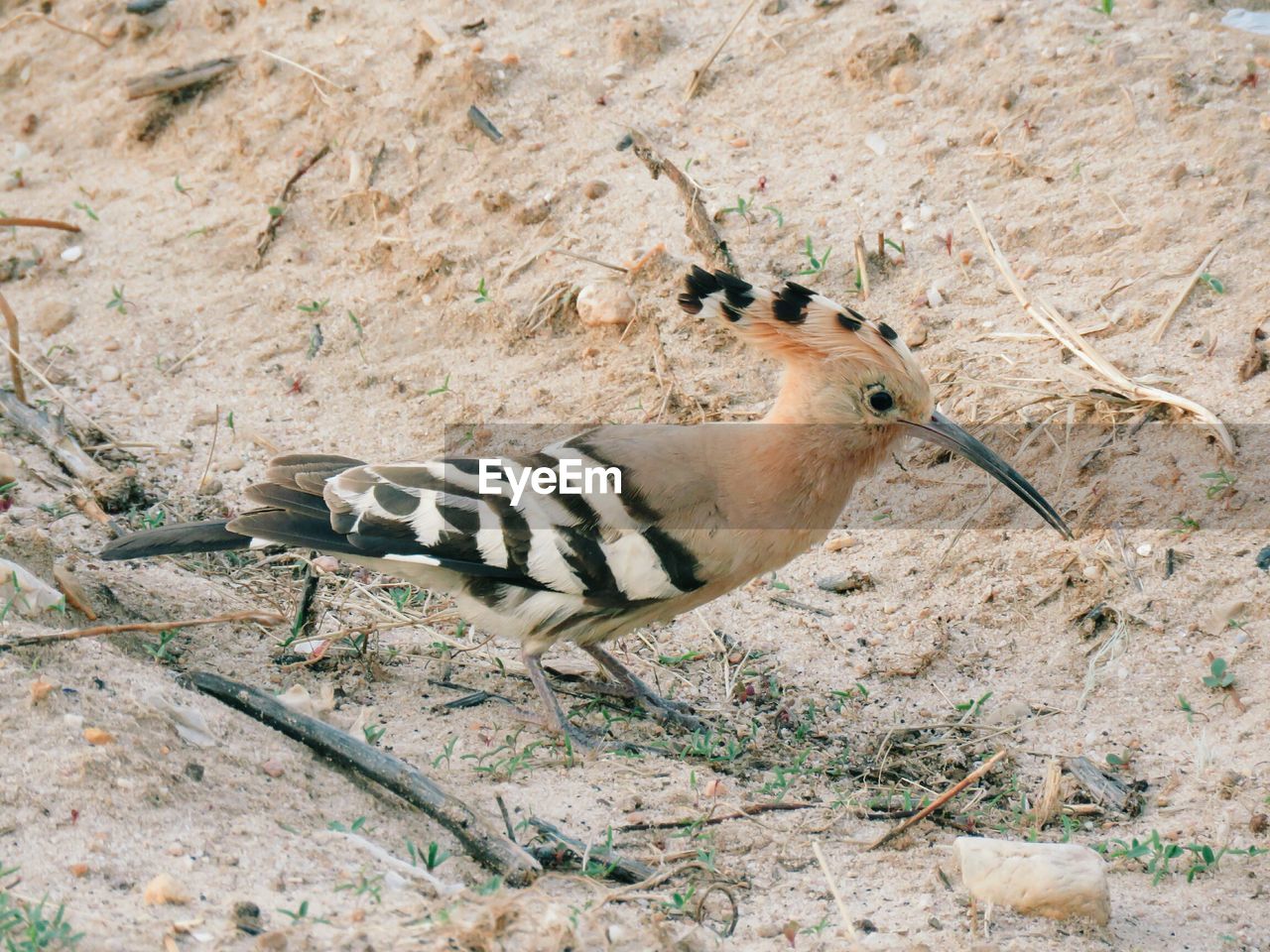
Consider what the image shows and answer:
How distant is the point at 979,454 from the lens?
10.9ft

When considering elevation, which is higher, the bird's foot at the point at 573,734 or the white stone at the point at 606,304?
the white stone at the point at 606,304

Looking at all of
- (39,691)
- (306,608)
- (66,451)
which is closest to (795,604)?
(306,608)

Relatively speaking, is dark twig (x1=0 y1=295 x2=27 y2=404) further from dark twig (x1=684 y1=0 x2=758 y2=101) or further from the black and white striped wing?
dark twig (x1=684 y1=0 x2=758 y2=101)

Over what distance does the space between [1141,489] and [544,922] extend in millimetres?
Answer: 2094

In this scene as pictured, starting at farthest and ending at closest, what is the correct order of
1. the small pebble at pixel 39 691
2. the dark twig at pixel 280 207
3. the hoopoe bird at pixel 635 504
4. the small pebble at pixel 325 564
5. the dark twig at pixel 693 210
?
the dark twig at pixel 280 207 < the dark twig at pixel 693 210 < the small pebble at pixel 325 564 < the hoopoe bird at pixel 635 504 < the small pebble at pixel 39 691

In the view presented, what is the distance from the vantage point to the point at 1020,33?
4.52 metres

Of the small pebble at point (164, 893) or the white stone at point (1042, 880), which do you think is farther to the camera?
the white stone at point (1042, 880)

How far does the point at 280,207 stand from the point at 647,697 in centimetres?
248

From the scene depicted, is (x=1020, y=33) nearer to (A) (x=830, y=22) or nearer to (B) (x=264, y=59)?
(A) (x=830, y=22)

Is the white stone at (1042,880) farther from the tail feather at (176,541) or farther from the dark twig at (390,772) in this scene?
the tail feather at (176,541)

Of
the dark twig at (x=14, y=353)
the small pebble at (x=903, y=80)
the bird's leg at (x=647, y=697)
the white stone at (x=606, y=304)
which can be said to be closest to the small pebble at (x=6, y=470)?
the dark twig at (x=14, y=353)

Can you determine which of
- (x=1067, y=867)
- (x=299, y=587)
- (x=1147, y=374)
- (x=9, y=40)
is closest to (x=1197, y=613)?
(x=1147, y=374)

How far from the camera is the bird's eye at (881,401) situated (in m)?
3.20

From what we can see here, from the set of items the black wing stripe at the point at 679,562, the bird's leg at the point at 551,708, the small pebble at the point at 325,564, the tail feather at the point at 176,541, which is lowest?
the small pebble at the point at 325,564
